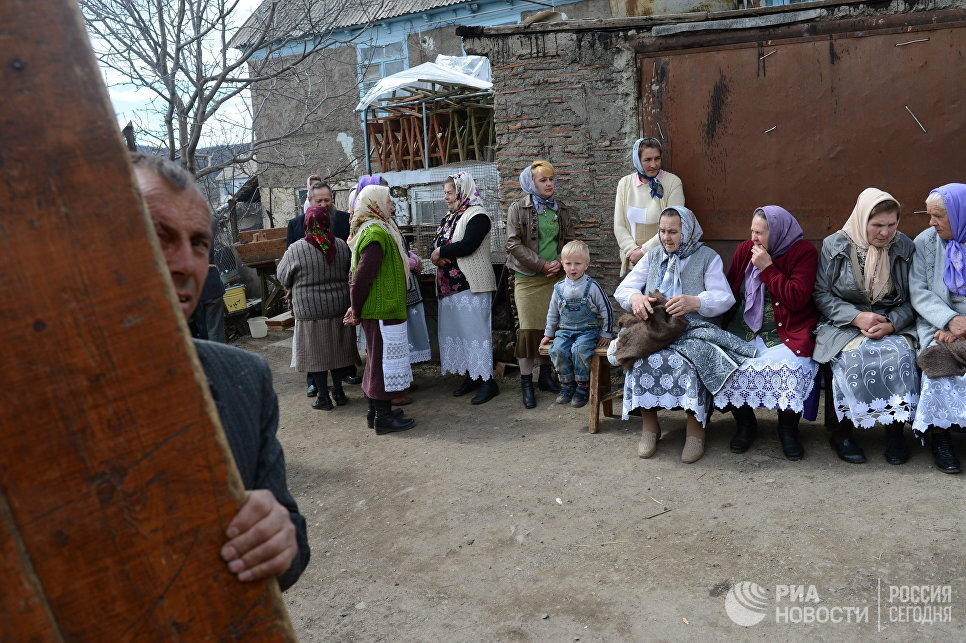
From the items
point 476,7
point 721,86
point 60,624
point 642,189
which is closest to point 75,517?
point 60,624

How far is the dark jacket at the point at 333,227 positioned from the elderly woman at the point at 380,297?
4.58ft

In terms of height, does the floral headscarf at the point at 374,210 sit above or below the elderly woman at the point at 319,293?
above

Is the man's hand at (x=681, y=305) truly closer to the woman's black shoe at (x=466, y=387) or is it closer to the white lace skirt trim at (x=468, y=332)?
the white lace skirt trim at (x=468, y=332)

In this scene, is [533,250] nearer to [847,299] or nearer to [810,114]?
[810,114]

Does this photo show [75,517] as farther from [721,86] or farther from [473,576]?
[721,86]

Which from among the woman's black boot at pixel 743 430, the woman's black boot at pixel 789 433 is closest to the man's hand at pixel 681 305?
the woman's black boot at pixel 743 430

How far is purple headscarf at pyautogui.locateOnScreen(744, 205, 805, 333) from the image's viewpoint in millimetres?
4707

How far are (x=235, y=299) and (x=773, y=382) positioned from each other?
767cm

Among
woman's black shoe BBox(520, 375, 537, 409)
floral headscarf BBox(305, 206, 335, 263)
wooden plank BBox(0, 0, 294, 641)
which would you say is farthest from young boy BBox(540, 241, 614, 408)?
wooden plank BBox(0, 0, 294, 641)

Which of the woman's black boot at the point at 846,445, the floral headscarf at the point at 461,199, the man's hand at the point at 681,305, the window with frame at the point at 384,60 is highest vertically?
the window with frame at the point at 384,60

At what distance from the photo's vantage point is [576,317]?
5809 mm

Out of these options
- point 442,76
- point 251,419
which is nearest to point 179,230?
point 251,419

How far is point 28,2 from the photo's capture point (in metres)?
0.78

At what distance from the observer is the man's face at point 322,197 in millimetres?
6492
